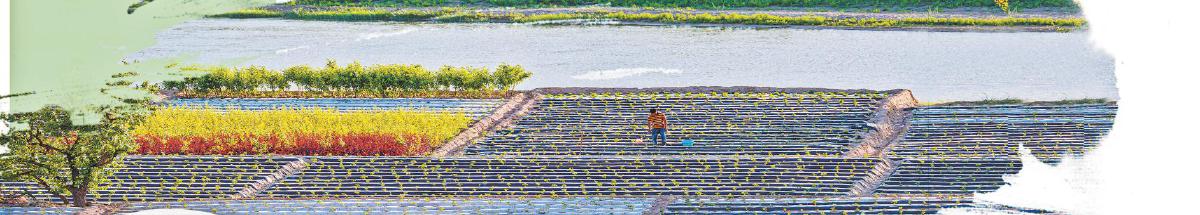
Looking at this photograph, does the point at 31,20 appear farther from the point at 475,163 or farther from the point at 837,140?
the point at 837,140

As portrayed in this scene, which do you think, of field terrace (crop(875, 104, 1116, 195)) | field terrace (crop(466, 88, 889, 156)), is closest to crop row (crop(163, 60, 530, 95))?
field terrace (crop(466, 88, 889, 156))

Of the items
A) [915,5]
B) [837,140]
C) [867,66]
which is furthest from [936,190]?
[915,5]

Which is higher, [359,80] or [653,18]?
[359,80]

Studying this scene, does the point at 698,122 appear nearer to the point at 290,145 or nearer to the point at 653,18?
the point at 290,145

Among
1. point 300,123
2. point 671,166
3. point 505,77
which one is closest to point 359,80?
point 505,77

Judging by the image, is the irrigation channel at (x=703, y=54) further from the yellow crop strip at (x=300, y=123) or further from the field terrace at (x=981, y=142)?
the yellow crop strip at (x=300, y=123)

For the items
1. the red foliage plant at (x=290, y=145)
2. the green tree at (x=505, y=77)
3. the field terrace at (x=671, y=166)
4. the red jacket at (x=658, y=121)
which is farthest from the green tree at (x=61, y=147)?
the green tree at (x=505, y=77)

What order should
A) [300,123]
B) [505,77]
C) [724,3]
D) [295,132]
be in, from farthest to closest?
[724,3], [505,77], [300,123], [295,132]

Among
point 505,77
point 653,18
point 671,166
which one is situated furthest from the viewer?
point 653,18

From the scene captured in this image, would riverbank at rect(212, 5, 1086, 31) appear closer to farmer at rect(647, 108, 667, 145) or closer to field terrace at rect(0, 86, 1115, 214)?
field terrace at rect(0, 86, 1115, 214)
